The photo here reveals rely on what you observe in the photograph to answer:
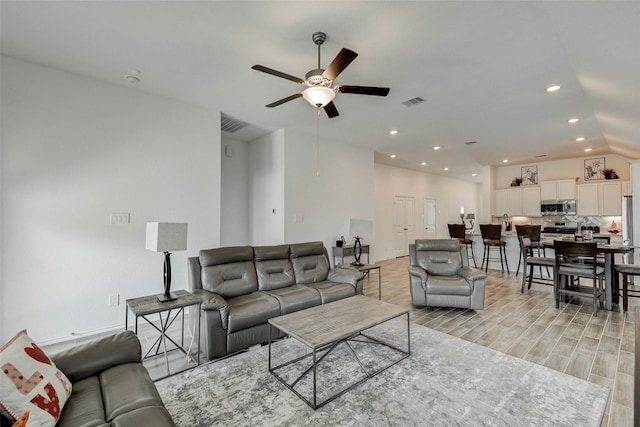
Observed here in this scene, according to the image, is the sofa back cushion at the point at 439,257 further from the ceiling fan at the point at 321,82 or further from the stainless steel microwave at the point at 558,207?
the stainless steel microwave at the point at 558,207

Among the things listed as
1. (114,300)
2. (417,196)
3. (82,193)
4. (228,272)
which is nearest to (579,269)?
(228,272)

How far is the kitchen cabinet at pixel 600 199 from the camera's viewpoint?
22.6ft

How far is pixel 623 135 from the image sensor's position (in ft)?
16.1

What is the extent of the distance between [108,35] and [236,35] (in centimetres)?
115

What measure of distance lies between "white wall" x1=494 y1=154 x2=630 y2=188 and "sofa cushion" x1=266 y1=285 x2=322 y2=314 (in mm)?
8347

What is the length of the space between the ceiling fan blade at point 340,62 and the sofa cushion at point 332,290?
92.4 inches

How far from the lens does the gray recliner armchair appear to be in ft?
12.2

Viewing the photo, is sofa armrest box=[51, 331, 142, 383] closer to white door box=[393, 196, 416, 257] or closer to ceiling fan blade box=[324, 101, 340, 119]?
ceiling fan blade box=[324, 101, 340, 119]

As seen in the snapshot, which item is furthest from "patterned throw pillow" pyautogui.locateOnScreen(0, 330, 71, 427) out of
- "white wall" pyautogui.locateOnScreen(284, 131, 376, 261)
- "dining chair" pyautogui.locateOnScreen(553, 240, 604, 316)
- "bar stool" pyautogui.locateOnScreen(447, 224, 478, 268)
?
"bar stool" pyautogui.locateOnScreen(447, 224, 478, 268)

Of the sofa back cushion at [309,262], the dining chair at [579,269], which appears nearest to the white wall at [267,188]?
the sofa back cushion at [309,262]

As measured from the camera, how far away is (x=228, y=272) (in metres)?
3.25

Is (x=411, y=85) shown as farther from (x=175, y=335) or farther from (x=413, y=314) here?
(x=175, y=335)

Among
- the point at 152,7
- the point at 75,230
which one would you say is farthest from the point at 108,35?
the point at 75,230

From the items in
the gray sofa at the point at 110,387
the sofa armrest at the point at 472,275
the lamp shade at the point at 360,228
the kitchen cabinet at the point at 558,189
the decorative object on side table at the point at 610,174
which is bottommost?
the gray sofa at the point at 110,387
